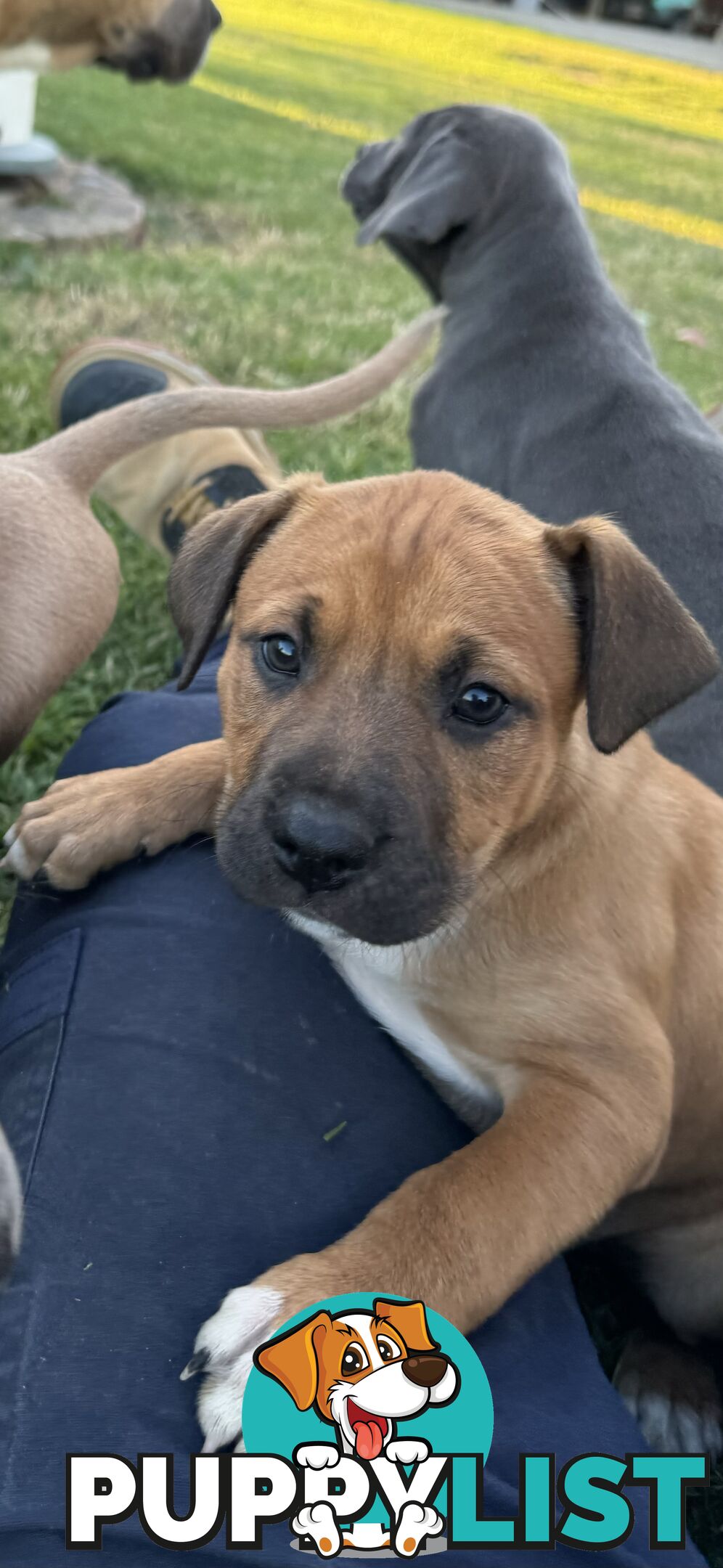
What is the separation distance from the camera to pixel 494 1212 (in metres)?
2.19

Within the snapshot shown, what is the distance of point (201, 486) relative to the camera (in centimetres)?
516

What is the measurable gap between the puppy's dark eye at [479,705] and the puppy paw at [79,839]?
978 mm

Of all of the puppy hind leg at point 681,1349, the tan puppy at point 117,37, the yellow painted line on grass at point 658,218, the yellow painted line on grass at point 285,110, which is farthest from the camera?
the yellow painted line on grass at point 285,110


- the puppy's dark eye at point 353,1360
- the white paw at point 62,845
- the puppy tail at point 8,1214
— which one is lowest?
the puppy's dark eye at point 353,1360

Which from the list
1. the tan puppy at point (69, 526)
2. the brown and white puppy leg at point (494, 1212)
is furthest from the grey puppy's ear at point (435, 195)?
the brown and white puppy leg at point (494, 1212)

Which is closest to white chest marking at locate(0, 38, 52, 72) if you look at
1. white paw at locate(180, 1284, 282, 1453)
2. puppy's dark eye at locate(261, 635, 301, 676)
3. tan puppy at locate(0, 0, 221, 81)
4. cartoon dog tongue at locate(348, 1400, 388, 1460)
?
tan puppy at locate(0, 0, 221, 81)

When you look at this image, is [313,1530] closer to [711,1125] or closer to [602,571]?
[711,1125]

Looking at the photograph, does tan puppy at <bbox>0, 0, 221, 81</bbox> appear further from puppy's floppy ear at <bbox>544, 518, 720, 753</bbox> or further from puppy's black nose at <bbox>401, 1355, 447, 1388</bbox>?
puppy's black nose at <bbox>401, 1355, 447, 1388</bbox>

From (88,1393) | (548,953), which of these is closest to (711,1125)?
(548,953)

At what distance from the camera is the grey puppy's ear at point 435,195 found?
18.2 feet

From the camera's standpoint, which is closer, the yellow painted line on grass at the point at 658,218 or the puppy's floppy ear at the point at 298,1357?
the puppy's floppy ear at the point at 298,1357

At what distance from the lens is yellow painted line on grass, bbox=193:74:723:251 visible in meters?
15.2

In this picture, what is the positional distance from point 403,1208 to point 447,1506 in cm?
48

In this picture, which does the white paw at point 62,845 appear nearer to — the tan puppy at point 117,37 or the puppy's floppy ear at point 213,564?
the puppy's floppy ear at point 213,564
